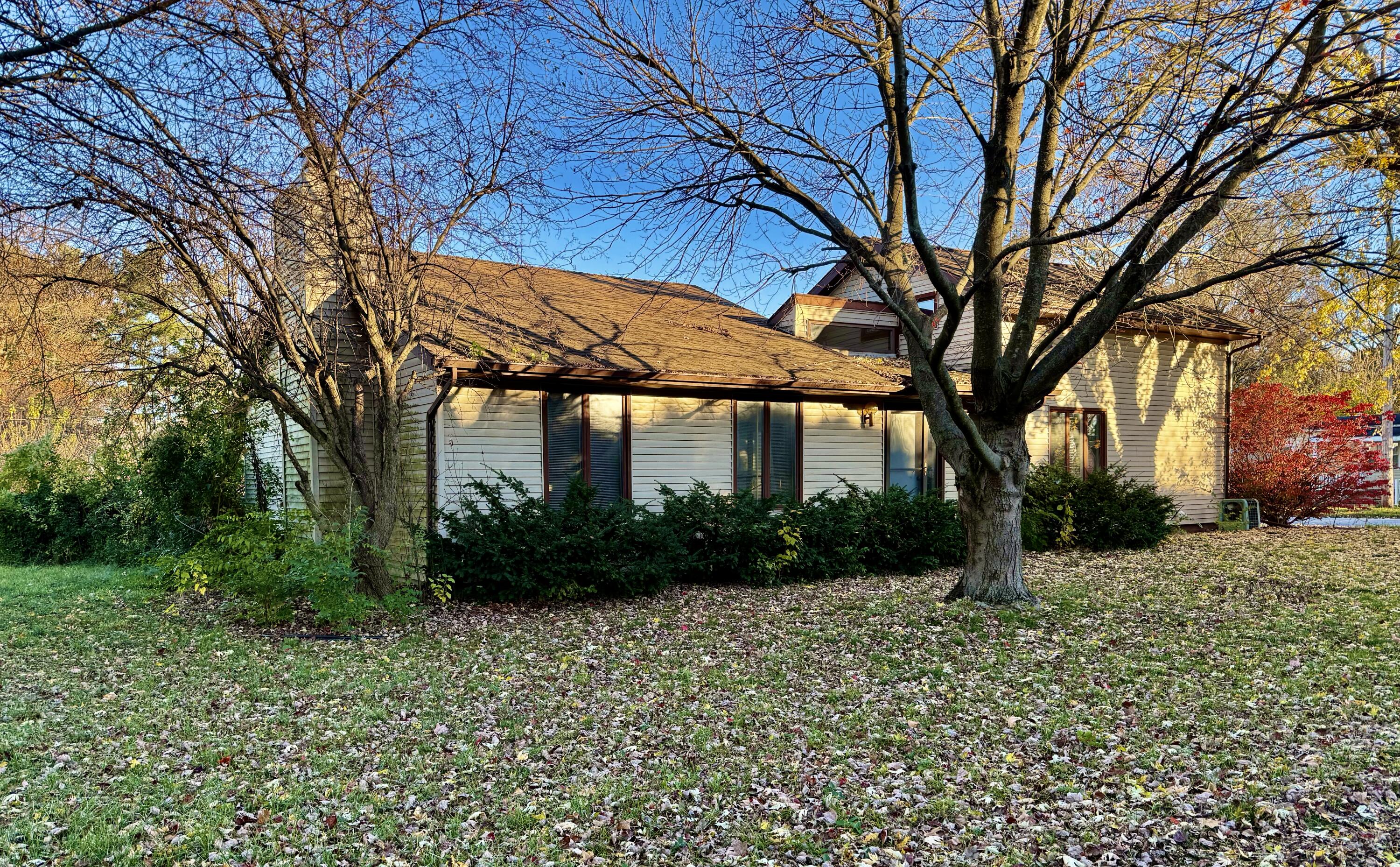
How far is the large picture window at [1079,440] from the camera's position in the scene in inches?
612

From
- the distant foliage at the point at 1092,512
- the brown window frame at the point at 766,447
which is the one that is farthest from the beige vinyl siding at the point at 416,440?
the distant foliage at the point at 1092,512

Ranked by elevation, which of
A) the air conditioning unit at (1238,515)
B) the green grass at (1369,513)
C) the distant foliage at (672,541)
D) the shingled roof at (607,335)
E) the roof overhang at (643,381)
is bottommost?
the green grass at (1369,513)

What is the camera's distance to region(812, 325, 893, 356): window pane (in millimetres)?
15844

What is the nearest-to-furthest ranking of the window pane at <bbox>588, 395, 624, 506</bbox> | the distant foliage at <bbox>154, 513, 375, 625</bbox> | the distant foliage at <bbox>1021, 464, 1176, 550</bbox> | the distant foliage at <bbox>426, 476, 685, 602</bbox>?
1. the distant foliage at <bbox>154, 513, 375, 625</bbox>
2. the distant foliage at <bbox>426, 476, 685, 602</bbox>
3. the window pane at <bbox>588, 395, 624, 506</bbox>
4. the distant foliage at <bbox>1021, 464, 1176, 550</bbox>

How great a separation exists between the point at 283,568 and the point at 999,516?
6.84 meters

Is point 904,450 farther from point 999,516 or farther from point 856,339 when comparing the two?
point 999,516

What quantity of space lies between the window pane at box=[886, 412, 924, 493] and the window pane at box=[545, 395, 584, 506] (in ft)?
17.6

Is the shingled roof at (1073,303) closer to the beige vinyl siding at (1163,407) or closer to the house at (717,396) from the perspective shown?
the house at (717,396)

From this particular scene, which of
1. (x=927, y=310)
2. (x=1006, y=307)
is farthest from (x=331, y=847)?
(x=927, y=310)

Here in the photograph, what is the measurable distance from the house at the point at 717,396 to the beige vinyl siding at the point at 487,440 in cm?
2

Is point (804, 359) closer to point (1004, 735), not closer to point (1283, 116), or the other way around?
point (1283, 116)

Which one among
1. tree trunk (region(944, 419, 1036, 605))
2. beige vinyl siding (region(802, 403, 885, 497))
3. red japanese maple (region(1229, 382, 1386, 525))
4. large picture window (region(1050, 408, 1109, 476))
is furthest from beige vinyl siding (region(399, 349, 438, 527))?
red japanese maple (region(1229, 382, 1386, 525))

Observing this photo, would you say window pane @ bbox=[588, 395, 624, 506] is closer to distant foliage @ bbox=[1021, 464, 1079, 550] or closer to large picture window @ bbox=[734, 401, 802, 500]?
large picture window @ bbox=[734, 401, 802, 500]

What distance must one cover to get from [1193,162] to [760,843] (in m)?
5.25
